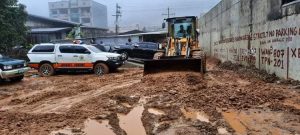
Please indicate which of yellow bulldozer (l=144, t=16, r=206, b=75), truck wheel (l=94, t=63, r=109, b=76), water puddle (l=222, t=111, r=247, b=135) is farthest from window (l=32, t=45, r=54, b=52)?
water puddle (l=222, t=111, r=247, b=135)

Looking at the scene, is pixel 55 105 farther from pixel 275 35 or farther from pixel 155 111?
pixel 275 35

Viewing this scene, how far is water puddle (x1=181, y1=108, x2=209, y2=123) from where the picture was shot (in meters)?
7.67

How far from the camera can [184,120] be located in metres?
7.57

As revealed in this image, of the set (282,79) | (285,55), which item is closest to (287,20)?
(285,55)

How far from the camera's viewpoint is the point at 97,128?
729 centimetres

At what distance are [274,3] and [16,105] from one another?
29.9ft

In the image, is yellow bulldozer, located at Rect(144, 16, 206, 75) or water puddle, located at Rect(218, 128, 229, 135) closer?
water puddle, located at Rect(218, 128, 229, 135)

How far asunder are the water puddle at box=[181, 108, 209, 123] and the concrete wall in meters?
4.35

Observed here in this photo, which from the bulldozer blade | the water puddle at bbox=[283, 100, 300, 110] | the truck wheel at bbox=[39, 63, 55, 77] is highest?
the bulldozer blade

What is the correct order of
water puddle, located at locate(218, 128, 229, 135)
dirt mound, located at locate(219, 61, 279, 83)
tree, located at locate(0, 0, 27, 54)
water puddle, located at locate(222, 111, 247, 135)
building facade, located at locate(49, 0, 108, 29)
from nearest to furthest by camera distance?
water puddle, located at locate(218, 128, 229, 135) → water puddle, located at locate(222, 111, 247, 135) → dirt mound, located at locate(219, 61, 279, 83) → tree, located at locate(0, 0, 27, 54) → building facade, located at locate(49, 0, 108, 29)

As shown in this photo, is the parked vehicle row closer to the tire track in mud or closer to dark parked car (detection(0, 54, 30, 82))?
dark parked car (detection(0, 54, 30, 82))

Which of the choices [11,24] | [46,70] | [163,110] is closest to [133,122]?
[163,110]

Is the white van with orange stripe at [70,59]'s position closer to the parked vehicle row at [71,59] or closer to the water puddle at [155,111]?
the parked vehicle row at [71,59]

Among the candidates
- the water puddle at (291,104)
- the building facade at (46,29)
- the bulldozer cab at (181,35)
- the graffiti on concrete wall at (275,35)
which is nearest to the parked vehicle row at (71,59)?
the bulldozer cab at (181,35)
